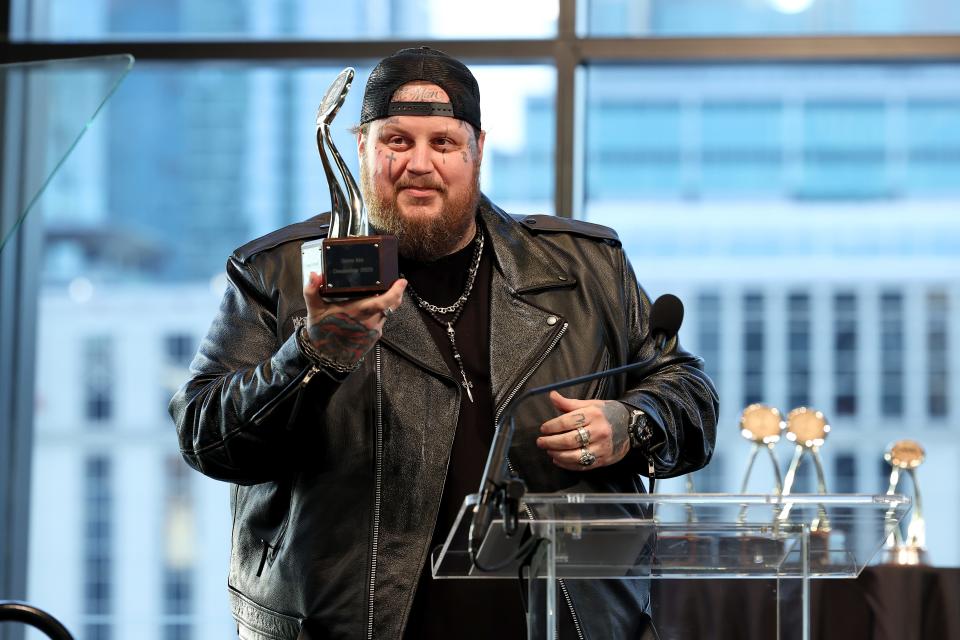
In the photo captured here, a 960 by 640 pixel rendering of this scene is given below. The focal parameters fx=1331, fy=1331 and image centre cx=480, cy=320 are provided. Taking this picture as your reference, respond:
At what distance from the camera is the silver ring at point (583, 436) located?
6.59 feet

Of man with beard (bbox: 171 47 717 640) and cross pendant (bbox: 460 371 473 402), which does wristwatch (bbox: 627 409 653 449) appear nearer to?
man with beard (bbox: 171 47 717 640)

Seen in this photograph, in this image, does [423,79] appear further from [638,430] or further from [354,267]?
[638,430]

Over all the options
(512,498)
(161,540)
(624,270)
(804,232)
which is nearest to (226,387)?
(512,498)

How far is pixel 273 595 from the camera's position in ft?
7.30

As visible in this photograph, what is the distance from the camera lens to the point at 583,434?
6.60 feet

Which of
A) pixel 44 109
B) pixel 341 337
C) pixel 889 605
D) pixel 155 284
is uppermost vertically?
pixel 44 109

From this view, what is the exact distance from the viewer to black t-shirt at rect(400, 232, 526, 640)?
2168 mm

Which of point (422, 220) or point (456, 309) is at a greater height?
point (422, 220)

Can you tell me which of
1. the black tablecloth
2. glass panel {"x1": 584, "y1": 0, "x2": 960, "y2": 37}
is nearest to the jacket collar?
the black tablecloth

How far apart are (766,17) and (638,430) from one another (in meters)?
2.24

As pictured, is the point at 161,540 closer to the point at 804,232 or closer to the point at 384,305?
the point at 804,232

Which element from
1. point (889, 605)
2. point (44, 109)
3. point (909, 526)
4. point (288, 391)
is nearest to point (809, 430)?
point (909, 526)

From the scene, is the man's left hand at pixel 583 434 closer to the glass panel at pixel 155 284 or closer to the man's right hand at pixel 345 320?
the man's right hand at pixel 345 320

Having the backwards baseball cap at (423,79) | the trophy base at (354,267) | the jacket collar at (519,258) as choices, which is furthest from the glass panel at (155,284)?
the trophy base at (354,267)
